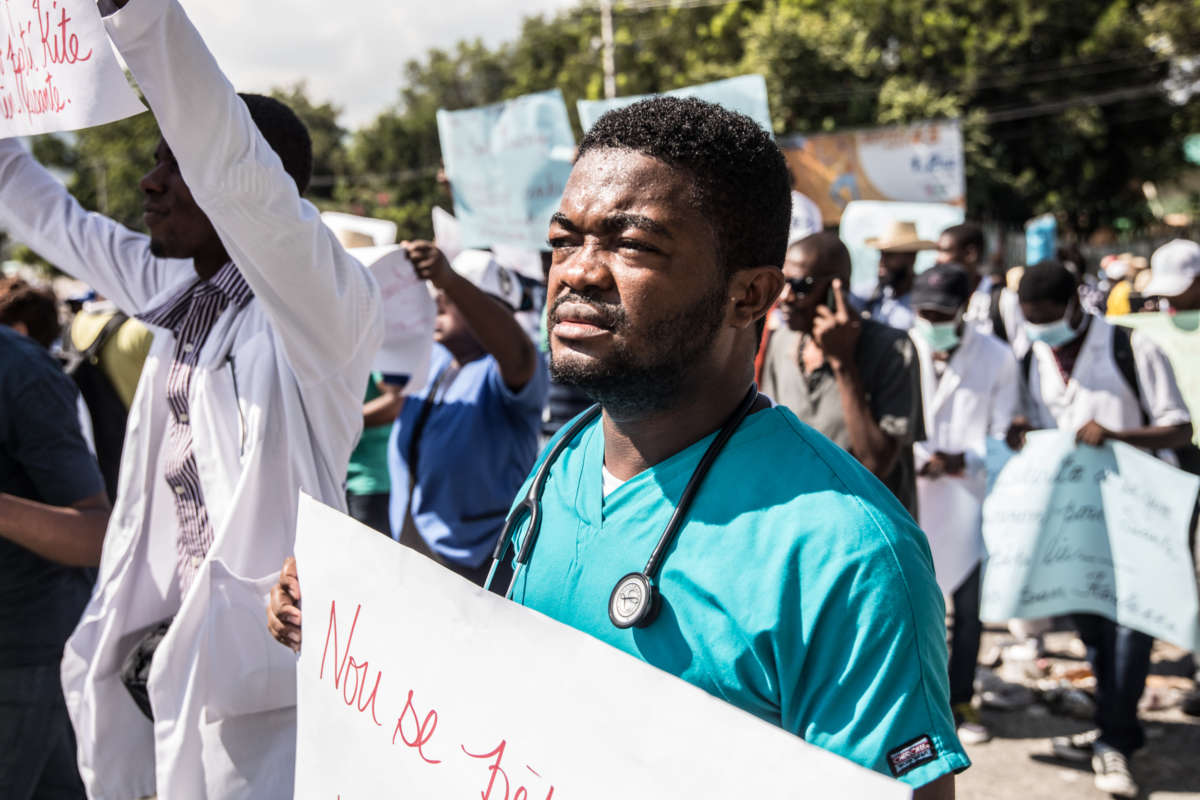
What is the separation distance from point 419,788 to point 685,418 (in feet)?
2.03

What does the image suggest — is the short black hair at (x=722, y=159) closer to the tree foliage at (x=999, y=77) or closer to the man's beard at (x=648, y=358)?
the man's beard at (x=648, y=358)

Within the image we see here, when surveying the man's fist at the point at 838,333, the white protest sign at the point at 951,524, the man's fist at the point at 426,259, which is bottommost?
the white protest sign at the point at 951,524

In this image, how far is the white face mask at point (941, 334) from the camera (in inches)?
187

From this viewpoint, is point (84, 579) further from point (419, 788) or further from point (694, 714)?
point (694, 714)

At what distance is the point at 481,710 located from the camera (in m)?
1.32

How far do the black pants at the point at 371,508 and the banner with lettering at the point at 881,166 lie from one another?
530cm

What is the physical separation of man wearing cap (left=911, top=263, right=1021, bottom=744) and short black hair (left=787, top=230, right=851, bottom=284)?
1116mm

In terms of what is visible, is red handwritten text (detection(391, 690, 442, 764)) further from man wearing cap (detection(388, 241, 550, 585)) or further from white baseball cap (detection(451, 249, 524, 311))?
white baseball cap (detection(451, 249, 524, 311))

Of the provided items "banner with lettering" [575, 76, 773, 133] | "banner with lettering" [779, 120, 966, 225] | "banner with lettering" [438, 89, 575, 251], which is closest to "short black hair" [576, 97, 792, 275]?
"banner with lettering" [575, 76, 773, 133]

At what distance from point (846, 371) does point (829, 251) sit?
445 mm

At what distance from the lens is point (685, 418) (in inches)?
59.3

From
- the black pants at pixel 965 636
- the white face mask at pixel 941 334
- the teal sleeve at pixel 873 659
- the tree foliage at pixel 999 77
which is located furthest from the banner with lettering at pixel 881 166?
the tree foliage at pixel 999 77

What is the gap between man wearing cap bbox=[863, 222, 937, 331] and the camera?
19.7ft

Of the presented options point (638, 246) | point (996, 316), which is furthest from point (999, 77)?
point (638, 246)
